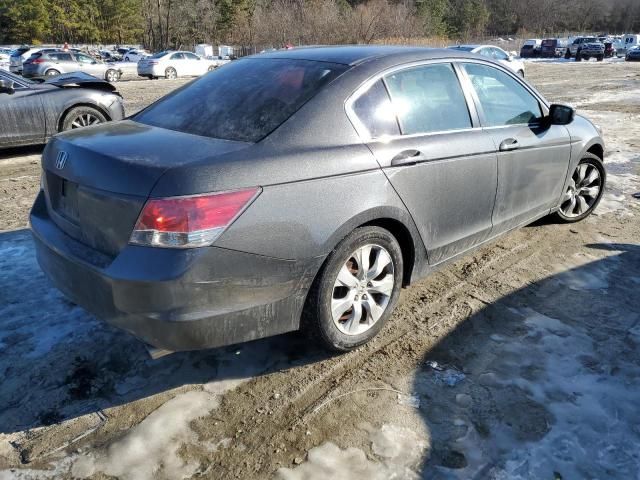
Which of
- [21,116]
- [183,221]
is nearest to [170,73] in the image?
[21,116]

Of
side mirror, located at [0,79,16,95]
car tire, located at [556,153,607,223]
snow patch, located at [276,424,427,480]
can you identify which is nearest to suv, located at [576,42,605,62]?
car tire, located at [556,153,607,223]

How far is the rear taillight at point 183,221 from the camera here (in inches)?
89.9

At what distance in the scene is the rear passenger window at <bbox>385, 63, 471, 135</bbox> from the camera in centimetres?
317

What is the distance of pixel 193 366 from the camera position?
116 inches

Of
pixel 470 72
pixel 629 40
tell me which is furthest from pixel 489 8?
pixel 470 72

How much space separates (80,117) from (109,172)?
6.24 metres

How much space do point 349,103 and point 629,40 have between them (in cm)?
6175

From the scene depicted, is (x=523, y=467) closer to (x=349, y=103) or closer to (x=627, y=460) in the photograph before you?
(x=627, y=460)

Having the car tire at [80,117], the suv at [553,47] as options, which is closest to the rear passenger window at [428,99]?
the car tire at [80,117]

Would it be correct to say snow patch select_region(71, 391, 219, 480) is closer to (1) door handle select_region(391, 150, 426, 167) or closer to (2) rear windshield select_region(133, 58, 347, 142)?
(2) rear windshield select_region(133, 58, 347, 142)

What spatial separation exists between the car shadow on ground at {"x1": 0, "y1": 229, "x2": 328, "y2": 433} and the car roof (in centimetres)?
170

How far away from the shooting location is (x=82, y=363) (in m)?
2.93

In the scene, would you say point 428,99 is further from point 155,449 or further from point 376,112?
point 155,449

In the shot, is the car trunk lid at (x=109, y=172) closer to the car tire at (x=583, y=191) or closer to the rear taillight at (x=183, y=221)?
the rear taillight at (x=183, y=221)
